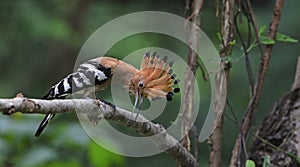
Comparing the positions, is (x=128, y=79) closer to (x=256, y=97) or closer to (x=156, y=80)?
(x=156, y=80)

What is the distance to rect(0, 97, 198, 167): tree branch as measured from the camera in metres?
1.32

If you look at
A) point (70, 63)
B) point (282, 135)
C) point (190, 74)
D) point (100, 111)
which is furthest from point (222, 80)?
point (70, 63)

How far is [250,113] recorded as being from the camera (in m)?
2.07

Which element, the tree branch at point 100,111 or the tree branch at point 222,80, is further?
the tree branch at point 222,80

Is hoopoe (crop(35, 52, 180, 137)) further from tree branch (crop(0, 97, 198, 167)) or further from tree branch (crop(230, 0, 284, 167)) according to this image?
tree branch (crop(230, 0, 284, 167))

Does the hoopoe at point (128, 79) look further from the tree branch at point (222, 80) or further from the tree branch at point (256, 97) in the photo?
the tree branch at point (256, 97)

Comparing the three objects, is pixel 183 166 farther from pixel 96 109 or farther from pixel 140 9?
pixel 140 9

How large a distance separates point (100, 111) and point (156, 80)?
0.18 metres

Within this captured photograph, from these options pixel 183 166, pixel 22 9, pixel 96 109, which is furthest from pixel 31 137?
pixel 22 9

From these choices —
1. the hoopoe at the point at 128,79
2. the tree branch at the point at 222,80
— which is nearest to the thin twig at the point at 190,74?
the tree branch at the point at 222,80

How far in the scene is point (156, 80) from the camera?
67.9 inches

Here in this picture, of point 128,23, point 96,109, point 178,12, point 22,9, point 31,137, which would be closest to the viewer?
point 96,109

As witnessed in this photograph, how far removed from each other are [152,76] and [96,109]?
185 millimetres

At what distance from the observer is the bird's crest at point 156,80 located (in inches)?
67.7
